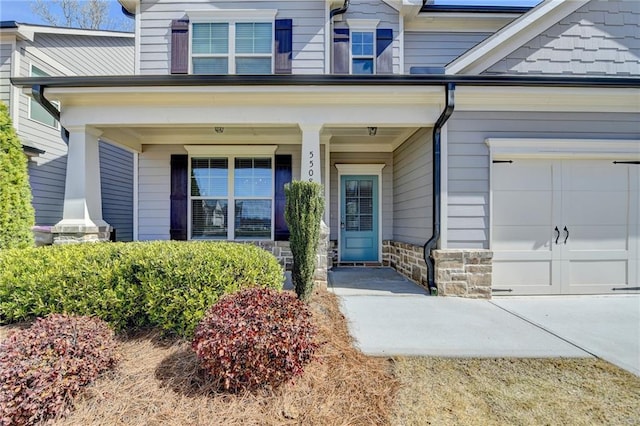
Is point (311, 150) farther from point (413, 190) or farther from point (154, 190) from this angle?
point (154, 190)

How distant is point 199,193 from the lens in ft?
22.5

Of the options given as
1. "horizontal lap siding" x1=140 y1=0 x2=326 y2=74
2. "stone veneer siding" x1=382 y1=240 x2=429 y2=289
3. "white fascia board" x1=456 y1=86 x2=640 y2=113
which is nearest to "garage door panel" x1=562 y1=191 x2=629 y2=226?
"white fascia board" x1=456 y1=86 x2=640 y2=113

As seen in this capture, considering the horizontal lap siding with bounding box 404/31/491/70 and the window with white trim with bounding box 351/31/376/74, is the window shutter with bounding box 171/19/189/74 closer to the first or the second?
the window with white trim with bounding box 351/31/376/74

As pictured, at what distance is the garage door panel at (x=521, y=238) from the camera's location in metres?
4.98

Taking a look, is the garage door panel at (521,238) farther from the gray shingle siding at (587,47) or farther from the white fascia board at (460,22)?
the white fascia board at (460,22)

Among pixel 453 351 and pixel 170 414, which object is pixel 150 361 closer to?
pixel 170 414

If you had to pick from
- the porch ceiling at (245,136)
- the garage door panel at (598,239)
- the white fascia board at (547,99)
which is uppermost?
the white fascia board at (547,99)

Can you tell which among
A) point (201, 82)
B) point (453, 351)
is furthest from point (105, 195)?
point (453, 351)

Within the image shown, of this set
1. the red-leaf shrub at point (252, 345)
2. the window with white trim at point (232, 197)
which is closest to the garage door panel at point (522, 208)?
the red-leaf shrub at point (252, 345)

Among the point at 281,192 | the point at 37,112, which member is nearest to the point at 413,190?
the point at 281,192

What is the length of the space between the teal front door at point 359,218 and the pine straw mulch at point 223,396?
183 inches

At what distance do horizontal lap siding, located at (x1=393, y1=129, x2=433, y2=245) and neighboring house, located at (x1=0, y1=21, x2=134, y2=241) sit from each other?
6821 millimetres

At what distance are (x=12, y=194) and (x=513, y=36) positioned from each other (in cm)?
799

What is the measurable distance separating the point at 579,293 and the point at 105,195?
38.1 ft
